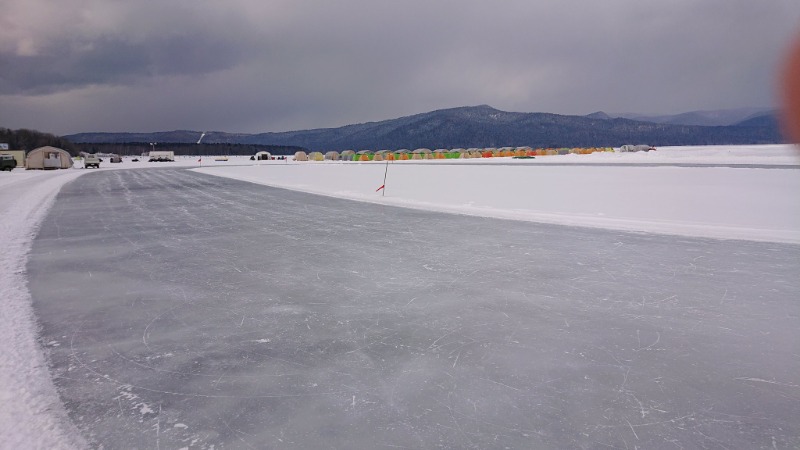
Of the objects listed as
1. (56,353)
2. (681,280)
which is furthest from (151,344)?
(681,280)

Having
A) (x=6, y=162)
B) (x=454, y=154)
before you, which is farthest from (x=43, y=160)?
(x=454, y=154)

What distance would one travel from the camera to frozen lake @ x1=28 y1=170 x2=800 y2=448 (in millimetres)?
2822

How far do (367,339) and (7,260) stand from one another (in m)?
6.86

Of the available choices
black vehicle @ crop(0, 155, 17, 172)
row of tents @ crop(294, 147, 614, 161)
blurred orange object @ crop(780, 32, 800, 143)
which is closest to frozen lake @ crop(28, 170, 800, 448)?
blurred orange object @ crop(780, 32, 800, 143)

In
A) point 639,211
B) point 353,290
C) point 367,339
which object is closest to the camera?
point 367,339

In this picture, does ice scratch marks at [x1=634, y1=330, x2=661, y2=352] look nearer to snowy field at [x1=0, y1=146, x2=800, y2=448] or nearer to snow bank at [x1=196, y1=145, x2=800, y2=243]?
snowy field at [x1=0, y1=146, x2=800, y2=448]

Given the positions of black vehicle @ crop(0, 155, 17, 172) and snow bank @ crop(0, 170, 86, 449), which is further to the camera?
black vehicle @ crop(0, 155, 17, 172)

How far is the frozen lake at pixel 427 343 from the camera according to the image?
2.82 m

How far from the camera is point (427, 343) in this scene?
4082 mm

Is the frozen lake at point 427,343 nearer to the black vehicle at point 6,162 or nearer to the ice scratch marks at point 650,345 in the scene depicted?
the ice scratch marks at point 650,345

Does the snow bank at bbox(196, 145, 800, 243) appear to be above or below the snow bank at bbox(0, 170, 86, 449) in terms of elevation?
above

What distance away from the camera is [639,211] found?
12.4 metres

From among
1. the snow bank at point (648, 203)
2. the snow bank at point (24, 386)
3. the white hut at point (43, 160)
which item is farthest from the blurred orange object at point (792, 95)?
the white hut at point (43, 160)

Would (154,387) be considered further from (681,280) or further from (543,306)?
(681,280)
